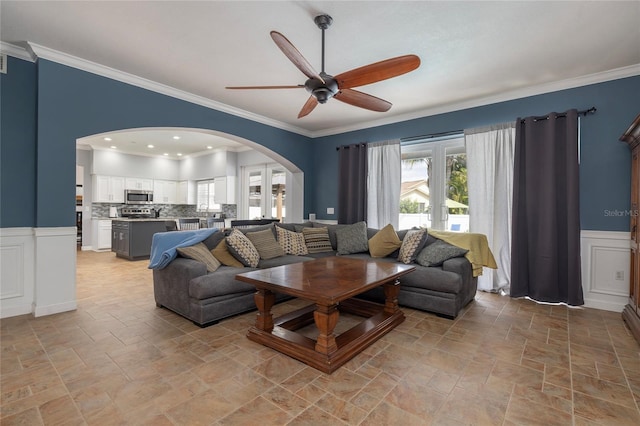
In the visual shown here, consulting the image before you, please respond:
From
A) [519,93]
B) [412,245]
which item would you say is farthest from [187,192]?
[519,93]

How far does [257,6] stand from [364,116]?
10.0ft

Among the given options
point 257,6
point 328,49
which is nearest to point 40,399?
point 257,6

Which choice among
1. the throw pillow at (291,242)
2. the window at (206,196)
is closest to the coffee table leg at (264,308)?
the throw pillow at (291,242)

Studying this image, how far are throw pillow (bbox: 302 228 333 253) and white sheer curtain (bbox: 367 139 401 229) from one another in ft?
3.28

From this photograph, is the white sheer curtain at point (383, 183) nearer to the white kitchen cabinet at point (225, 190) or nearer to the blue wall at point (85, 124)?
the blue wall at point (85, 124)

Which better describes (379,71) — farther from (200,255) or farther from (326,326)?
(200,255)

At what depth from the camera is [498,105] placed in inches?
163

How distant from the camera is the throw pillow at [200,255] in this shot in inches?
123

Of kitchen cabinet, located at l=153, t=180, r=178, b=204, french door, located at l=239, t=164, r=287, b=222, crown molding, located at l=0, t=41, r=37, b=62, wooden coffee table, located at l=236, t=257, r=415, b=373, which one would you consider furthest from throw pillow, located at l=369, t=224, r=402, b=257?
kitchen cabinet, located at l=153, t=180, r=178, b=204

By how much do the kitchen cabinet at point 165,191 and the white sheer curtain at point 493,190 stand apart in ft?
28.1

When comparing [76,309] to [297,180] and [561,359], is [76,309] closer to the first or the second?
[297,180]

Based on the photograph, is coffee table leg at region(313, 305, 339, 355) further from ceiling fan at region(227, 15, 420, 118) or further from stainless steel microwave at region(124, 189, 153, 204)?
stainless steel microwave at region(124, 189, 153, 204)

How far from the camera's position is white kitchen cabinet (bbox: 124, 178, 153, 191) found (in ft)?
27.7

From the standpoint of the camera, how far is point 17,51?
10.1 feet
